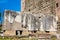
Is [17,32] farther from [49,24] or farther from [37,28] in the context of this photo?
[49,24]

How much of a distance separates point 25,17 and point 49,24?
1.61m

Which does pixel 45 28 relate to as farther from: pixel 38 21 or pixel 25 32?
pixel 25 32

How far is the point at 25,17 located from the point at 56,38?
4785 millimetres

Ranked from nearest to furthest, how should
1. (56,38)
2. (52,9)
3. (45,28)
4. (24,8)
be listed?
(56,38) → (45,28) → (52,9) → (24,8)

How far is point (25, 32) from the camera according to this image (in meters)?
9.82

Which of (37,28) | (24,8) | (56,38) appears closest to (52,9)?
(37,28)

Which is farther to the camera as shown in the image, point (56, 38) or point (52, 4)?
point (52, 4)

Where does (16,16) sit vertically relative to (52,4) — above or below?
below

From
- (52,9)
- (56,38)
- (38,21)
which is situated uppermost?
(52,9)

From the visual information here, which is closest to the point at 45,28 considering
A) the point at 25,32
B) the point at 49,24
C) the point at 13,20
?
the point at 49,24

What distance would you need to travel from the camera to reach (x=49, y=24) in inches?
416

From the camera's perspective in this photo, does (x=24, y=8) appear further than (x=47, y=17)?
Yes

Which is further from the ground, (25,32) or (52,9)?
(52,9)

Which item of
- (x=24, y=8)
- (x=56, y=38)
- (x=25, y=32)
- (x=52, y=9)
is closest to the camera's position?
(x=56, y=38)
